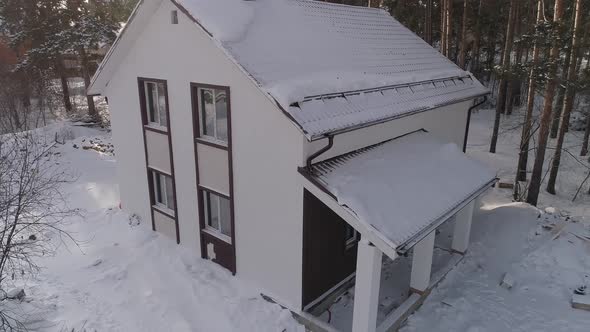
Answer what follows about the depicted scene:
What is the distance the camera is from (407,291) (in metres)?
9.64

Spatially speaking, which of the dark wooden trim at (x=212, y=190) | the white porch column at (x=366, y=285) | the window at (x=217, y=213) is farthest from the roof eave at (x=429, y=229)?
the window at (x=217, y=213)

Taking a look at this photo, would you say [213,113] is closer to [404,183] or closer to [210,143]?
[210,143]

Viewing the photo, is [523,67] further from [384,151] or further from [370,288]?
[370,288]

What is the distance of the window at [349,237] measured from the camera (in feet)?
30.3

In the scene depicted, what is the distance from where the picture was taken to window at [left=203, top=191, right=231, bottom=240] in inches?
386

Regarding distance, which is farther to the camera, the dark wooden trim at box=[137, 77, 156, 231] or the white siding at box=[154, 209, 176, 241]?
the white siding at box=[154, 209, 176, 241]

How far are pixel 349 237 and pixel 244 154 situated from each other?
10.5 feet

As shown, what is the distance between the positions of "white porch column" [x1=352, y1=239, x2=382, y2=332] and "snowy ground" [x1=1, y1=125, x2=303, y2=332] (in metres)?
1.53

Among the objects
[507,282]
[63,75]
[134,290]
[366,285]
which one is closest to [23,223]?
[134,290]

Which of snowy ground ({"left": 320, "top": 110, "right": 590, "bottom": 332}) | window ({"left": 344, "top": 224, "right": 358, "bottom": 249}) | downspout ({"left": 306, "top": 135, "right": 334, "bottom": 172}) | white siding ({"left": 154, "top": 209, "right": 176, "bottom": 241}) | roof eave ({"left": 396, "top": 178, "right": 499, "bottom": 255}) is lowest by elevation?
snowy ground ({"left": 320, "top": 110, "right": 590, "bottom": 332})

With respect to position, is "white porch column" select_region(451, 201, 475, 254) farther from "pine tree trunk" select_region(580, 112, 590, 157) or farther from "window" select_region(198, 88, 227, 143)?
"pine tree trunk" select_region(580, 112, 590, 157)

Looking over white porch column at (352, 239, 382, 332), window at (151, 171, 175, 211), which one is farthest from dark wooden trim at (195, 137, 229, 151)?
white porch column at (352, 239, 382, 332)

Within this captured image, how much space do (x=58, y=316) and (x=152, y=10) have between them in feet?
23.8

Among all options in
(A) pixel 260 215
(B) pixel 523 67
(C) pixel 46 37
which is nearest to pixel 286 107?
(A) pixel 260 215
